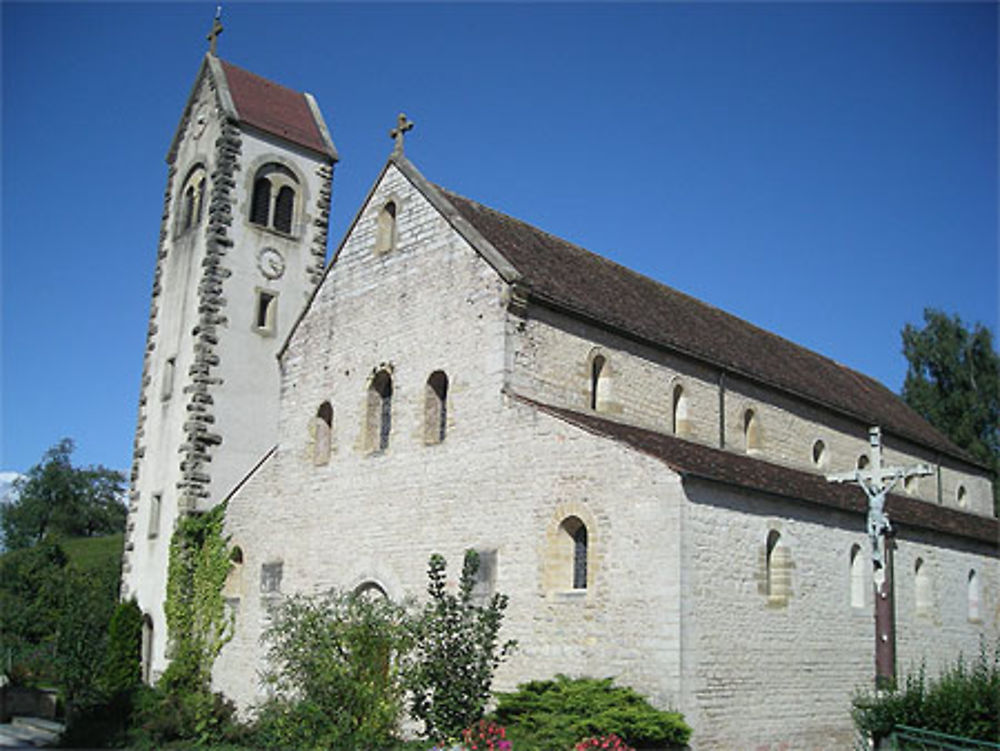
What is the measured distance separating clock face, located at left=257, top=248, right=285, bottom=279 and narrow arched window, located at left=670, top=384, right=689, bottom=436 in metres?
12.7

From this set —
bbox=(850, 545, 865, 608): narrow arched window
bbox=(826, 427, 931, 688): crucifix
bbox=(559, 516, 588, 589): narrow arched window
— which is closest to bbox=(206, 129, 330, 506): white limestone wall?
bbox=(559, 516, 588, 589): narrow arched window

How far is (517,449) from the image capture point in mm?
18797

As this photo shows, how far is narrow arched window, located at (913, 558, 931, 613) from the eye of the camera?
876 inches

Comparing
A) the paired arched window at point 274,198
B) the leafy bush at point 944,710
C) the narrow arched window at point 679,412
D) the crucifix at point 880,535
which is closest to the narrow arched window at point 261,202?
the paired arched window at point 274,198

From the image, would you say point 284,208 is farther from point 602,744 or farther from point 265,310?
point 602,744

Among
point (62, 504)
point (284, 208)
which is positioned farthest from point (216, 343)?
point (62, 504)

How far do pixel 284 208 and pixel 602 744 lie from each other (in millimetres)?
20975

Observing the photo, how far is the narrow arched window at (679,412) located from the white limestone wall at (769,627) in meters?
4.14

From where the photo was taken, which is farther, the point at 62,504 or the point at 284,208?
the point at 62,504

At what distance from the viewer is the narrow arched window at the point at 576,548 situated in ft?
57.2

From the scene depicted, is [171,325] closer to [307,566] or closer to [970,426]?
[307,566]

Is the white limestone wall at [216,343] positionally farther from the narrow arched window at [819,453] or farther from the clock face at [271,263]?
the narrow arched window at [819,453]

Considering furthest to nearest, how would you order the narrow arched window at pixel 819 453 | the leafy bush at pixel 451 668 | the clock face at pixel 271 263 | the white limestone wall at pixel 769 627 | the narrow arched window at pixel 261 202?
the narrow arched window at pixel 261 202, the clock face at pixel 271 263, the narrow arched window at pixel 819 453, the white limestone wall at pixel 769 627, the leafy bush at pixel 451 668

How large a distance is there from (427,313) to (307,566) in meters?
6.46
